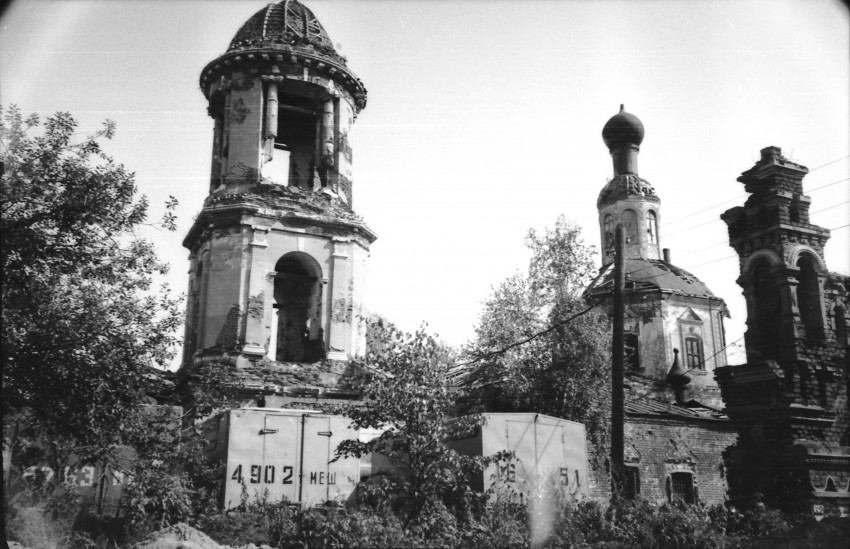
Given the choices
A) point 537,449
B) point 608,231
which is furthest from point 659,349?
point 537,449

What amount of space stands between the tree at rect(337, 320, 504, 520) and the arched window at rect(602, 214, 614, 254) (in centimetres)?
2953

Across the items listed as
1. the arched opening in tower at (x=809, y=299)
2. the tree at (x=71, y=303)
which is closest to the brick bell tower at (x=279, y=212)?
the tree at (x=71, y=303)

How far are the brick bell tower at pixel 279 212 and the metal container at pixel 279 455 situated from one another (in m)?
3.61

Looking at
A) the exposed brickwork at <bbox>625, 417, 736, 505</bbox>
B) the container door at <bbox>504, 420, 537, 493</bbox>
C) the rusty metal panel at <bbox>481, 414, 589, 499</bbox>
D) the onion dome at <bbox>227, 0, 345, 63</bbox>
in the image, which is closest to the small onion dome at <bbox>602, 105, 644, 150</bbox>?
the exposed brickwork at <bbox>625, 417, 736, 505</bbox>

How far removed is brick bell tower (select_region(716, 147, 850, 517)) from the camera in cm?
1770

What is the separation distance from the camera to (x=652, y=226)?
131ft

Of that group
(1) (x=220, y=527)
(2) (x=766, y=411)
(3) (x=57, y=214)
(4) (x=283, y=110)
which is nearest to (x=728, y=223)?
(2) (x=766, y=411)

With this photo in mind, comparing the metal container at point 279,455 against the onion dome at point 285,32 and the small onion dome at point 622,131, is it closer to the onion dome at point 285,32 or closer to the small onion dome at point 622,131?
the onion dome at point 285,32

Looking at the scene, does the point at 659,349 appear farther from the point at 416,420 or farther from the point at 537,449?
the point at 416,420

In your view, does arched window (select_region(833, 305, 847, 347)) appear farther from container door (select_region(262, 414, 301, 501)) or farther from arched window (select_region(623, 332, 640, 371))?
arched window (select_region(623, 332, 640, 371))

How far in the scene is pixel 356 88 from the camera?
2277 cm

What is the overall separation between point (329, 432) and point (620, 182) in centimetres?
2871

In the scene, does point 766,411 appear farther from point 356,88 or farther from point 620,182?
point 620,182

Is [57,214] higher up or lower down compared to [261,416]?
higher up
